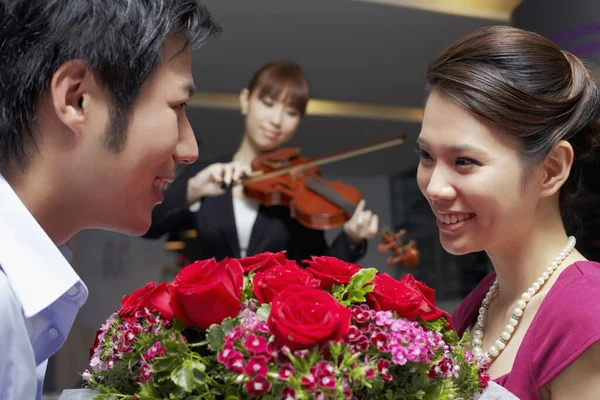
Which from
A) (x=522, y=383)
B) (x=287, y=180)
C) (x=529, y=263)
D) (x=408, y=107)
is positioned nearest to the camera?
(x=522, y=383)

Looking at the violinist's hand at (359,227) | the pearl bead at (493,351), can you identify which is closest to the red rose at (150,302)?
the pearl bead at (493,351)

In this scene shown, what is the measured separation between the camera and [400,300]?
2.39 ft

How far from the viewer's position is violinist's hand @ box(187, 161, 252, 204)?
2131 mm

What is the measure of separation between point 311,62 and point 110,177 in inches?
97.0

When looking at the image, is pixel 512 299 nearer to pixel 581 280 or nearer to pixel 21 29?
pixel 581 280

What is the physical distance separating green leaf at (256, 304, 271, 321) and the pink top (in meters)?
0.45

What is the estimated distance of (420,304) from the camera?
74 centimetres

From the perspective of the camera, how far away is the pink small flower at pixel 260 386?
625mm

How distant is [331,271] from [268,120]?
149cm

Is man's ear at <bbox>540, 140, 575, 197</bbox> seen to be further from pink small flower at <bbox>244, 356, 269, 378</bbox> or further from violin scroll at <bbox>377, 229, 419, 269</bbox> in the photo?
violin scroll at <bbox>377, 229, 419, 269</bbox>

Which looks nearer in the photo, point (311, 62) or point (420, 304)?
point (420, 304)

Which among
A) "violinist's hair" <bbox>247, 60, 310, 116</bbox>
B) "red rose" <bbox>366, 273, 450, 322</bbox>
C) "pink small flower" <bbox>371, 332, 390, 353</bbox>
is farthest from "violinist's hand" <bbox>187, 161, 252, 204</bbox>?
"pink small flower" <bbox>371, 332, 390, 353</bbox>

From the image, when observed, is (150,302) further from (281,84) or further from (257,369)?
(281,84)

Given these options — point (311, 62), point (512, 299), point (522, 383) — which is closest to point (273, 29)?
point (311, 62)
